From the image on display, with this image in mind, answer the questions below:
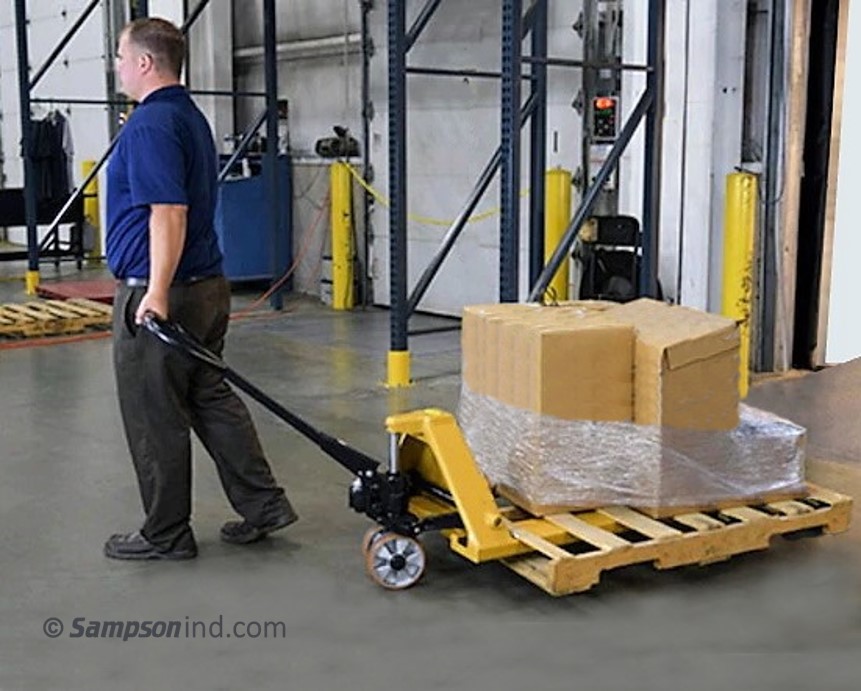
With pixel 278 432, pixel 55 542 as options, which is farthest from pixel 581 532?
pixel 278 432

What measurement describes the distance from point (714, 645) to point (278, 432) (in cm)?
305

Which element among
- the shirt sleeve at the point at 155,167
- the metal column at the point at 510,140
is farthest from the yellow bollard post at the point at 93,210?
the shirt sleeve at the point at 155,167

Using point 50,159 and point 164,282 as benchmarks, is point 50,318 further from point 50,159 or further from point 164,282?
point 164,282

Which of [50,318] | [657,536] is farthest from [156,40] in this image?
[50,318]

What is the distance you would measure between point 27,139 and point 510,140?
644cm

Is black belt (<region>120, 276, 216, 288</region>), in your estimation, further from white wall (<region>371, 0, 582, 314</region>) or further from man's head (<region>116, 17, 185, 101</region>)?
white wall (<region>371, 0, 582, 314</region>)

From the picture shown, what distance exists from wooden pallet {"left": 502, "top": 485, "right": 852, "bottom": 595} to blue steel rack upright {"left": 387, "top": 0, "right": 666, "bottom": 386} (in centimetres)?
240

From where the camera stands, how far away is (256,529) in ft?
14.5

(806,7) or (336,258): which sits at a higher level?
(806,7)

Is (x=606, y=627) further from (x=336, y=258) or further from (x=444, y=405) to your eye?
(x=336, y=258)

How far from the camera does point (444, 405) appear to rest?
21.8 ft

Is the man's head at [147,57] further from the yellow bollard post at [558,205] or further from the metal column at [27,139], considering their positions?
the metal column at [27,139]

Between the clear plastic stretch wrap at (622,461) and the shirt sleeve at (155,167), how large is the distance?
1.37m

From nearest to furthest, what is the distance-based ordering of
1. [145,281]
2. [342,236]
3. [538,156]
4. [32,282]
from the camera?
1. [145,281]
2. [538,156]
3. [342,236]
4. [32,282]
